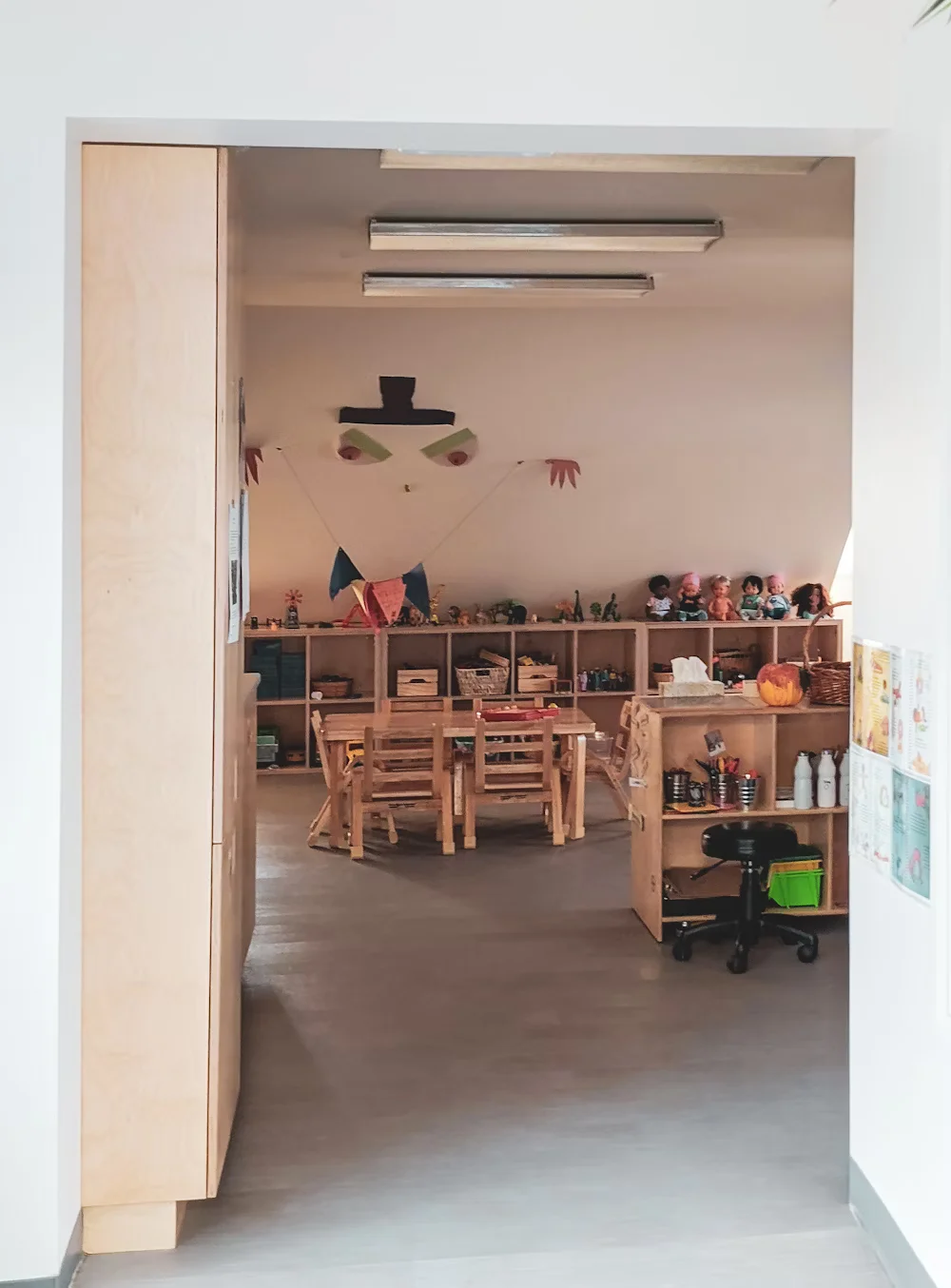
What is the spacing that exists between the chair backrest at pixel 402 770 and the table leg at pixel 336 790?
23cm

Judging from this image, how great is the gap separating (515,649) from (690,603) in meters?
1.43

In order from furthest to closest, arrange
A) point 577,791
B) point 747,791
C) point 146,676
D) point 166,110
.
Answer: point 577,791 < point 747,791 < point 146,676 < point 166,110

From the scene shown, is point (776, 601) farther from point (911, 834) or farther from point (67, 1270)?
point (67, 1270)

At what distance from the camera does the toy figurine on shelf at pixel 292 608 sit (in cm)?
932

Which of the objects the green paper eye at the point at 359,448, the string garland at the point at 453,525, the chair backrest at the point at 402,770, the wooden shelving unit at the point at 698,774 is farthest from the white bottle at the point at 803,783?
the green paper eye at the point at 359,448

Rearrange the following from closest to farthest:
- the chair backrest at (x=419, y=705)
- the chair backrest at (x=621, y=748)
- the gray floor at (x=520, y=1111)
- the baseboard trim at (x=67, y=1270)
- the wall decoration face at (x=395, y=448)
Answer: the baseboard trim at (x=67, y=1270) < the gray floor at (x=520, y=1111) < the chair backrest at (x=621, y=748) < the wall decoration face at (x=395, y=448) < the chair backrest at (x=419, y=705)

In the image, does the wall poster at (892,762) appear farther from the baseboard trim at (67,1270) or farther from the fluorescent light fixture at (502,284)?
the fluorescent light fixture at (502,284)

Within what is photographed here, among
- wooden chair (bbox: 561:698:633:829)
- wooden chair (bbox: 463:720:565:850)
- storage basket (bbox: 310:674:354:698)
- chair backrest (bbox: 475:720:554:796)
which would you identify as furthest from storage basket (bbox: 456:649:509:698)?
chair backrest (bbox: 475:720:554:796)

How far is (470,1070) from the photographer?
4.21 metres

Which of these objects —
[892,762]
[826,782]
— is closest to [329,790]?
[826,782]

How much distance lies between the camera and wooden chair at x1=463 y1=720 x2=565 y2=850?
696cm

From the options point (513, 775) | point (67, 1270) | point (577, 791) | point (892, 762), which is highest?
point (892, 762)

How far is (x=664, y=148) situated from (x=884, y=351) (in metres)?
0.75

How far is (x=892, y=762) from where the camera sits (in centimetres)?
294
